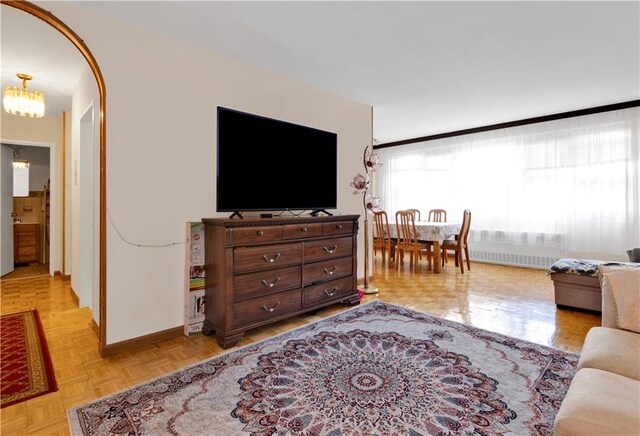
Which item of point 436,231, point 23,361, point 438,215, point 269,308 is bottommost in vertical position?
point 23,361

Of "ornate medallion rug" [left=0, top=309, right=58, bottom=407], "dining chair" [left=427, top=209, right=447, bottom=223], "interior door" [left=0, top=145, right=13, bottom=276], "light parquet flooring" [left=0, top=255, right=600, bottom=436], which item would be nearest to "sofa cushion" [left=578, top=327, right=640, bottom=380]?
"light parquet flooring" [left=0, top=255, right=600, bottom=436]

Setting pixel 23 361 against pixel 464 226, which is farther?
pixel 464 226

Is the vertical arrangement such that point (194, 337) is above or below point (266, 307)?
below

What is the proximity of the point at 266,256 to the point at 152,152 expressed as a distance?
1226 millimetres

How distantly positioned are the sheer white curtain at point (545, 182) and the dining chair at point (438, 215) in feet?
0.55

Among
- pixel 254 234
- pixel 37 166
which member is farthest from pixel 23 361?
pixel 37 166

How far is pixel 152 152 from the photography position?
256cm

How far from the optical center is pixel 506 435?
4.88 feet

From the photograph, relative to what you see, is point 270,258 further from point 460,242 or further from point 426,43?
point 460,242

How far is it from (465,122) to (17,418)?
21.2 feet

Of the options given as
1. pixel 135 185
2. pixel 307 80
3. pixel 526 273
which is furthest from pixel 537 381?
pixel 526 273

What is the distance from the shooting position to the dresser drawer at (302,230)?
2.82 m

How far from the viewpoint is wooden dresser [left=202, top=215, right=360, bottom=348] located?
8.11ft

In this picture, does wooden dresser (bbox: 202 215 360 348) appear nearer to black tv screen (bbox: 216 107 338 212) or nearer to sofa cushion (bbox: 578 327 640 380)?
black tv screen (bbox: 216 107 338 212)
